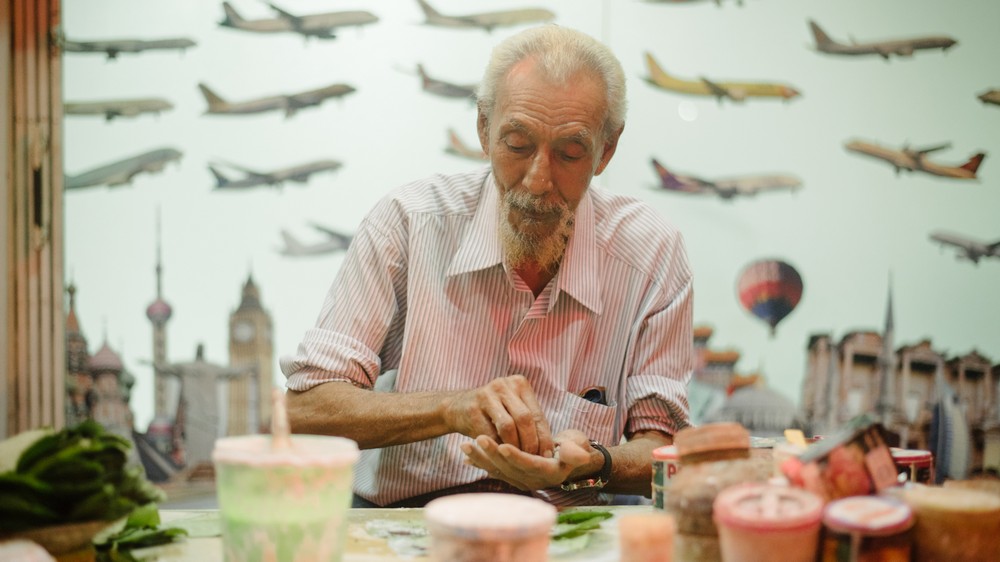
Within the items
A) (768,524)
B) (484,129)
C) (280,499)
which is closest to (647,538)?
(768,524)

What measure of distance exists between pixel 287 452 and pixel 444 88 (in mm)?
2568

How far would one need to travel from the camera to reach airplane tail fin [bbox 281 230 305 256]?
3309 mm

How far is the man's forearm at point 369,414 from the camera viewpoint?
1714 mm

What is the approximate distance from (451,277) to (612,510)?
0.76 meters

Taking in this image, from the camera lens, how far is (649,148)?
129 inches

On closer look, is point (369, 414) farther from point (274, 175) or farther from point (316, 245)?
point (274, 175)

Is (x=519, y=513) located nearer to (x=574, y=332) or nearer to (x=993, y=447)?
(x=574, y=332)

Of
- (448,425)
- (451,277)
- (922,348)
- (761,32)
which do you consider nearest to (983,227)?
(922,348)

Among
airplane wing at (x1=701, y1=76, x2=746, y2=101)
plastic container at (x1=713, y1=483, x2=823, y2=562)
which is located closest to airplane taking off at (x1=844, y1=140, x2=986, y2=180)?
airplane wing at (x1=701, y1=76, x2=746, y2=101)

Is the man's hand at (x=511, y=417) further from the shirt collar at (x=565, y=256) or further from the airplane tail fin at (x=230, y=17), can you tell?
the airplane tail fin at (x=230, y=17)

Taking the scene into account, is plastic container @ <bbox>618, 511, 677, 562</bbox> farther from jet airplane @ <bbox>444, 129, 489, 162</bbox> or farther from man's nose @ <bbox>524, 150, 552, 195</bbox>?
jet airplane @ <bbox>444, 129, 489, 162</bbox>

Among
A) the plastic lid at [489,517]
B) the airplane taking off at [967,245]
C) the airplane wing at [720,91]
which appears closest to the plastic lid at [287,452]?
the plastic lid at [489,517]

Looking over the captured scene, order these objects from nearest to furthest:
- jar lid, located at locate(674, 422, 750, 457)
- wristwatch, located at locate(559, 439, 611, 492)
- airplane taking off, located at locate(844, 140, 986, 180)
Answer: jar lid, located at locate(674, 422, 750, 457), wristwatch, located at locate(559, 439, 611, 492), airplane taking off, located at locate(844, 140, 986, 180)

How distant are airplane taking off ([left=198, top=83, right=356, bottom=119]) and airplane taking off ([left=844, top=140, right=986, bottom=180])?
6.60ft
